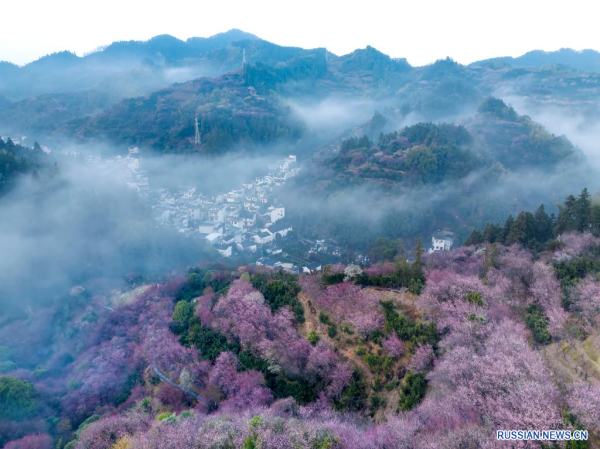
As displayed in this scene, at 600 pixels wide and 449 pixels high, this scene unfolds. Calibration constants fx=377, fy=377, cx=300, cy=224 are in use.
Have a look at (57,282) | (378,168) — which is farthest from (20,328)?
(378,168)

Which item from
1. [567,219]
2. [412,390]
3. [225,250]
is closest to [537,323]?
[412,390]

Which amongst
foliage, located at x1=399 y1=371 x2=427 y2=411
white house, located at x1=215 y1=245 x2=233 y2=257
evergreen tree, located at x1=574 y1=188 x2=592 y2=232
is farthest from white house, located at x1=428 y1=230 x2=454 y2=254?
foliage, located at x1=399 y1=371 x2=427 y2=411

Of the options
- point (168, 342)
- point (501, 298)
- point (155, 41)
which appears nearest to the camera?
point (501, 298)

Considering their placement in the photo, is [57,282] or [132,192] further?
[132,192]

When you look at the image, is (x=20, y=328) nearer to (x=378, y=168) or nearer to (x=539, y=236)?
(x=539, y=236)

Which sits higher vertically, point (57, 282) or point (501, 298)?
point (501, 298)

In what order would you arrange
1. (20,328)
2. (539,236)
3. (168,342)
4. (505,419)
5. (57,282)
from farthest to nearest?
(57,282), (20,328), (539,236), (168,342), (505,419)

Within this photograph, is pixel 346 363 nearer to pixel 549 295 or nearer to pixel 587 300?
pixel 549 295
